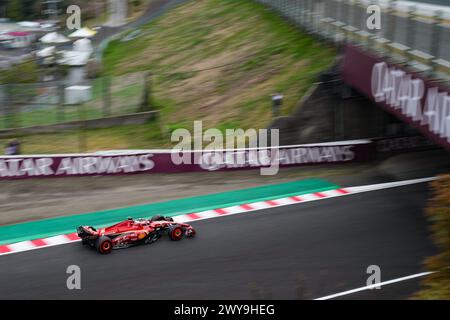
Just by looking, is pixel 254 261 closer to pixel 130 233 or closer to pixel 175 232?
pixel 175 232

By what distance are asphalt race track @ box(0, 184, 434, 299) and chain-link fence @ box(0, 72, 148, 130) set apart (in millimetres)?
10168

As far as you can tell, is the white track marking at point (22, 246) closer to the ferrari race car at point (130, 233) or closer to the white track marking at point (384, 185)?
the ferrari race car at point (130, 233)

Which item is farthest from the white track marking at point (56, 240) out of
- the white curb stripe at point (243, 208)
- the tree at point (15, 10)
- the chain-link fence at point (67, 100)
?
the tree at point (15, 10)

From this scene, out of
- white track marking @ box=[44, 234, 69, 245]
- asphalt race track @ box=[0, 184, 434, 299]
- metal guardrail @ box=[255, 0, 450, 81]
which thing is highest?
metal guardrail @ box=[255, 0, 450, 81]

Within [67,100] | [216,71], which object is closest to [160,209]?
[67,100]

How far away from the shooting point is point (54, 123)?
23.6 meters

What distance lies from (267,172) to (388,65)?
206 inches

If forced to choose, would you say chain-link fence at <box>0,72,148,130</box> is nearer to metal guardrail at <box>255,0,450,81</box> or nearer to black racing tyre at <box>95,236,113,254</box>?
metal guardrail at <box>255,0,450,81</box>

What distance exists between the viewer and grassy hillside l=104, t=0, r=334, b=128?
2311 centimetres

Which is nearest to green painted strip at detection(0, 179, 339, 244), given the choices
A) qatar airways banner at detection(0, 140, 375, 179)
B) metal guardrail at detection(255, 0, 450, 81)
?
qatar airways banner at detection(0, 140, 375, 179)

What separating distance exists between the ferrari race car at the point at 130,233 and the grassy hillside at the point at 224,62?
7.85 meters

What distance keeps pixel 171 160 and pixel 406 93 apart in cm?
757

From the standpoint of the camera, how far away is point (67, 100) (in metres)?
23.8

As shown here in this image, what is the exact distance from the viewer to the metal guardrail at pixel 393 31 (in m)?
14.0
